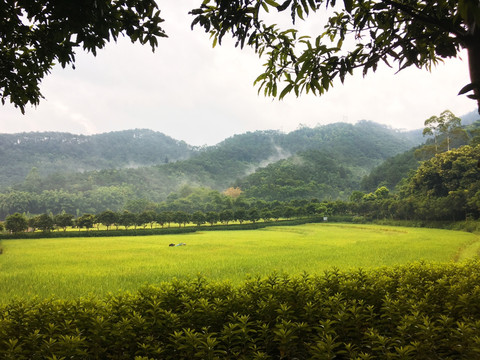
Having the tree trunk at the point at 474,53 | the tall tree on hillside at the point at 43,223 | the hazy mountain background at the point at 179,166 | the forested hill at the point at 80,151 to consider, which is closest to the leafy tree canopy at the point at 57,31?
the tree trunk at the point at 474,53

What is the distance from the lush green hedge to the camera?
7.23 ft

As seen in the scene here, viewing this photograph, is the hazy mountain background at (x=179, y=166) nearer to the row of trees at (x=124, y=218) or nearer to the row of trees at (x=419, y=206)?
the row of trees at (x=419, y=206)

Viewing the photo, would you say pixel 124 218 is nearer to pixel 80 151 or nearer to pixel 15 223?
pixel 15 223

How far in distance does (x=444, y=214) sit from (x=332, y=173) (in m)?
54.1

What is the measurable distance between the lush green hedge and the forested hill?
9784cm

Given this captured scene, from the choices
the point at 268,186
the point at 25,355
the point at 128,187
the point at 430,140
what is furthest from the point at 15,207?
the point at 430,140

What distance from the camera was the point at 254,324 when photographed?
105 inches

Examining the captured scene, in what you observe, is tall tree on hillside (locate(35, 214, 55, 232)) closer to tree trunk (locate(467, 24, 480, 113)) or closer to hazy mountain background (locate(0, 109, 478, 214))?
hazy mountain background (locate(0, 109, 478, 214))

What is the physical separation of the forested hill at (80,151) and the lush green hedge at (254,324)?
9784 centimetres

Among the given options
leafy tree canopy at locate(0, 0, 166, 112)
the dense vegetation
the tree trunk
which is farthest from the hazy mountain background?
the tree trunk

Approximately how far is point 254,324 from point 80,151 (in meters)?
121

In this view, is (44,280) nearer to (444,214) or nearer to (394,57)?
(394,57)

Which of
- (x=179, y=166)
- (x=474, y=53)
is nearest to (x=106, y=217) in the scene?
(x=474, y=53)

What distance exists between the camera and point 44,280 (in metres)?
9.18
